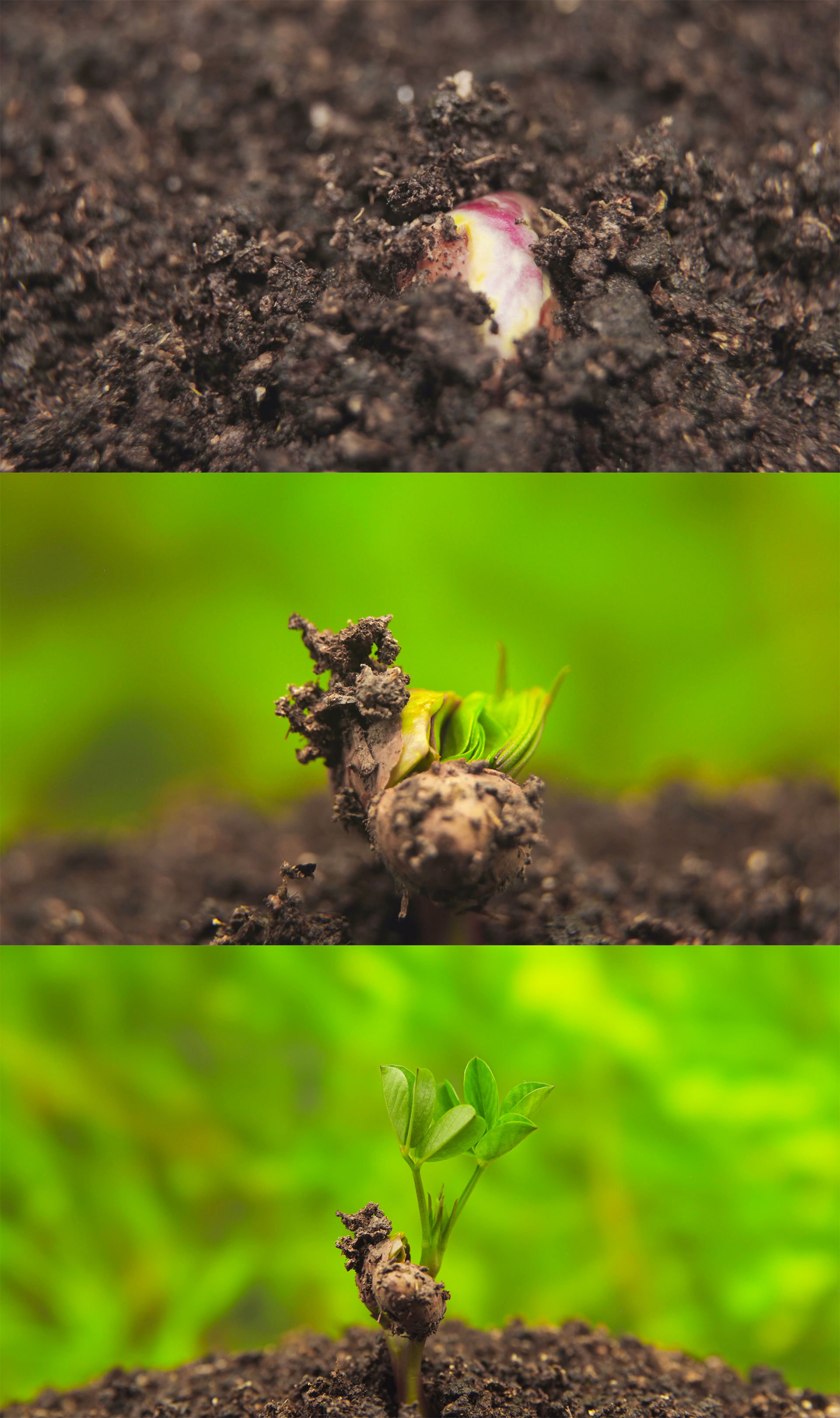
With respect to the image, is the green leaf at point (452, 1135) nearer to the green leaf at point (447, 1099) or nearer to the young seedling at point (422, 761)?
the green leaf at point (447, 1099)

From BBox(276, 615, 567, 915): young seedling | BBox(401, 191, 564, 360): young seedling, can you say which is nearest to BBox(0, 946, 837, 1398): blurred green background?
BBox(276, 615, 567, 915): young seedling

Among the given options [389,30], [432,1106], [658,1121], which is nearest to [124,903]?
[432,1106]

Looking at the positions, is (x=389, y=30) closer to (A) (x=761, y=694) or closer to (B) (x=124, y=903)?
(A) (x=761, y=694)

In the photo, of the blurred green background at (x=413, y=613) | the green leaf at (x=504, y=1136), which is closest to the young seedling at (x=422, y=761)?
the blurred green background at (x=413, y=613)

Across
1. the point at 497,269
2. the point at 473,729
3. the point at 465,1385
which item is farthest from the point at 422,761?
the point at 465,1385

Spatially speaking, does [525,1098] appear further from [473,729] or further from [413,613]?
[413,613]

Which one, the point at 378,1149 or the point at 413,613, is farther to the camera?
the point at 378,1149

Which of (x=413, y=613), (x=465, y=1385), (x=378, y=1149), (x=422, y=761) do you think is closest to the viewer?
(x=422, y=761)
